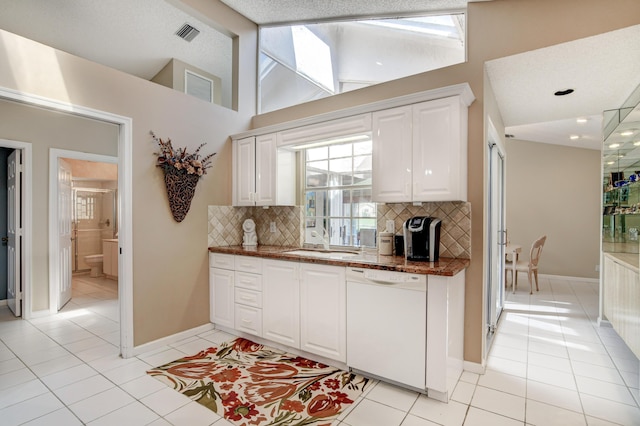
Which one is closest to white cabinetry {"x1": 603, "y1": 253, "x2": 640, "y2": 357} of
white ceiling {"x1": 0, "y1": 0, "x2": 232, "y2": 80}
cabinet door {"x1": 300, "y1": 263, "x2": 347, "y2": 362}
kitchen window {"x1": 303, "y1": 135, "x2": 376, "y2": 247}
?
kitchen window {"x1": 303, "y1": 135, "x2": 376, "y2": 247}

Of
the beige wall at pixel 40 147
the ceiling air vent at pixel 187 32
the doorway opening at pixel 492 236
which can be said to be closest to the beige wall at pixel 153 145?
the beige wall at pixel 40 147

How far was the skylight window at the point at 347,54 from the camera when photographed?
301cm

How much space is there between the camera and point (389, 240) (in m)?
2.88

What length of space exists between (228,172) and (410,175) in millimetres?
2224

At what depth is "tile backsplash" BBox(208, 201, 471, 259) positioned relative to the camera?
2687mm

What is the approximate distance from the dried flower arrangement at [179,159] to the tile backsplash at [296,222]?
498 mm

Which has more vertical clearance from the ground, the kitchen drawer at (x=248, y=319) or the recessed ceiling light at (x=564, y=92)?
the recessed ceiling light at (x=564, y=92)

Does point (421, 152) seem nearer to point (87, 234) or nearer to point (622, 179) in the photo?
point (622, 179)

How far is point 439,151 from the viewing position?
98.2 inches

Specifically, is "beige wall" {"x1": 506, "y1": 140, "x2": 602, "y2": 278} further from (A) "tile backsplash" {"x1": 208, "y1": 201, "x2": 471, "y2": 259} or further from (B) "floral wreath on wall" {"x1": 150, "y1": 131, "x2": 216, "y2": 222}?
(B) "floral wreath on wall" {"x1": 150, "y1": 131, "x2": 216, "y2": 222}

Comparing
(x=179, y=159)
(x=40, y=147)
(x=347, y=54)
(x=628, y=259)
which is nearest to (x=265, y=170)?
(x=179, y=159)

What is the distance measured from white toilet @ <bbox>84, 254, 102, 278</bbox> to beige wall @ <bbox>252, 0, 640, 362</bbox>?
686 cm

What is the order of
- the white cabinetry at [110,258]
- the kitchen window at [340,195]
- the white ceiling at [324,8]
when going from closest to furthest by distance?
the white ceiling at [324,8]
the kitchen window at [340,195]
the white cabinetry at [110,258]

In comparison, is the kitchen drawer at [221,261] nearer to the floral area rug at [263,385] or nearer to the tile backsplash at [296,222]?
the tile backsplash at [296,222]
